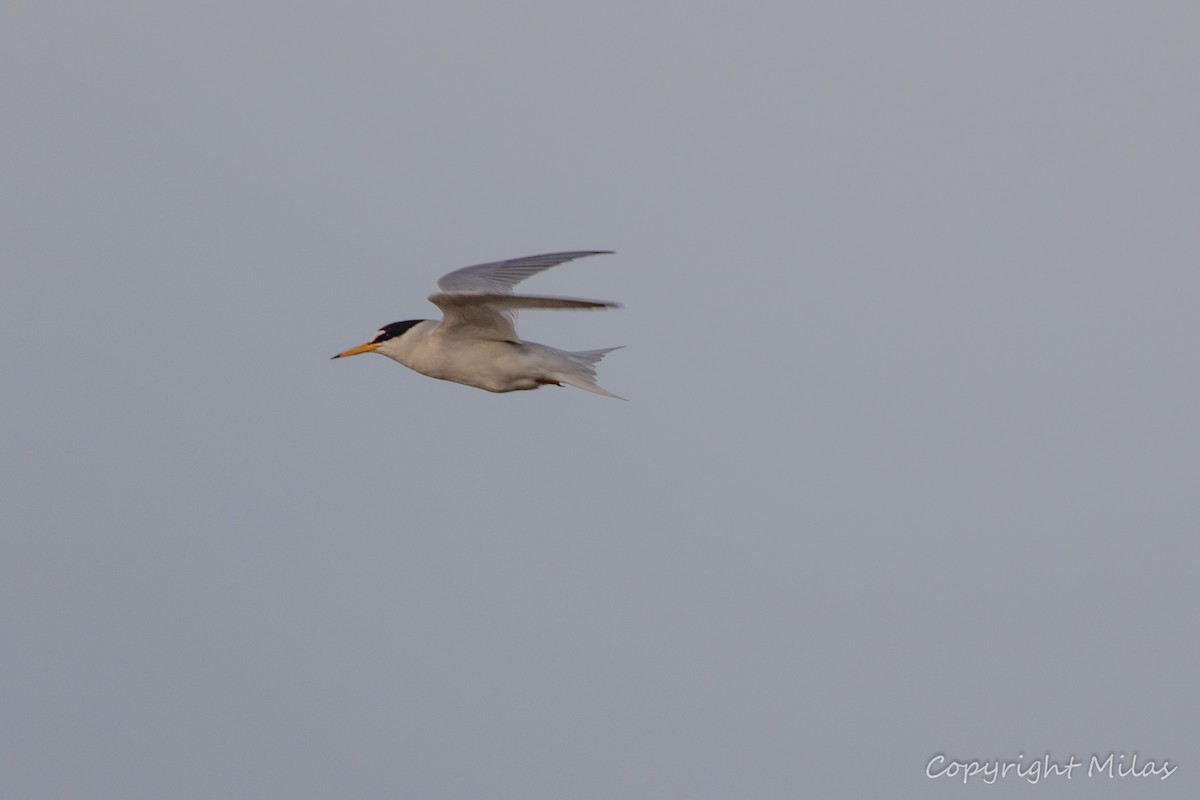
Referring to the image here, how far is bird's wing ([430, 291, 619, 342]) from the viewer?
13195 mm

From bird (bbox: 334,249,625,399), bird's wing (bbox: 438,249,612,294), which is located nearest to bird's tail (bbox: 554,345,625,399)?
bird (bbox: 334,249,625,399)

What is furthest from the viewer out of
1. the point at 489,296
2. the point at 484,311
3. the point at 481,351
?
the point at 481,351

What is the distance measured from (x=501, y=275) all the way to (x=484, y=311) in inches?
23.9

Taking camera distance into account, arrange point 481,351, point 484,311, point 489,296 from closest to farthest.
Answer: point 489,296 → point 484,311 → point 481,351

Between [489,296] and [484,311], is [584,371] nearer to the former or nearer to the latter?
[484,311]

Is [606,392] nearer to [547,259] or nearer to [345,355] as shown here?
[547,259]

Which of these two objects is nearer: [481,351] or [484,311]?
[484,311]

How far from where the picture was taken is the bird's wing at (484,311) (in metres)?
13.2

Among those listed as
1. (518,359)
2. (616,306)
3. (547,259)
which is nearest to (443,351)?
(518,359)

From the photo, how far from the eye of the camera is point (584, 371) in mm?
15477

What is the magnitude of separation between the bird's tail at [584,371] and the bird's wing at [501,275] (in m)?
1.31

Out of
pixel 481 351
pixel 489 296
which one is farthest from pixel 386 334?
pixel 489 296

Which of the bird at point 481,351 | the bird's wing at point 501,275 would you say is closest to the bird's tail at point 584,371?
the bird at point 481,351

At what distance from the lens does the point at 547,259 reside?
1419 centimetres
